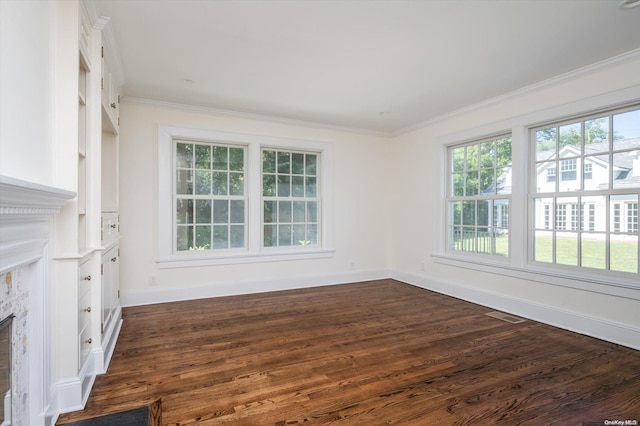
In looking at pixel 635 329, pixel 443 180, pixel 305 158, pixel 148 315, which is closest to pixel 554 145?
pixel 443 180

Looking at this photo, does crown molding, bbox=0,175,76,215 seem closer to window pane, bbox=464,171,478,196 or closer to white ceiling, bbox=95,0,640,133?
white ceiling, bbox=95,0,640,133

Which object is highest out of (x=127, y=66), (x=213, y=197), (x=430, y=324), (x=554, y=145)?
(x=127, y=66)

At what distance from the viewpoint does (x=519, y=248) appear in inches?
149

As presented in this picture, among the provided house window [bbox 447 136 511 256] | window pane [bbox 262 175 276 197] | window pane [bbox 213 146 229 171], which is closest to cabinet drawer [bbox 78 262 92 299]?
window pane [bbox 213 146 229 171]

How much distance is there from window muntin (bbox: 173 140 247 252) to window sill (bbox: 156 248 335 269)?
0.54 ft

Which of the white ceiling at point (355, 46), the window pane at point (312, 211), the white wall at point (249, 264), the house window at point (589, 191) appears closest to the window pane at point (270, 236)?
the white wall at point (249, 264)

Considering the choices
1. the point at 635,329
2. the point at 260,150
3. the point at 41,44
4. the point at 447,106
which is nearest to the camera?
the point at 41,44

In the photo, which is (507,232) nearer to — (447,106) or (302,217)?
(447,106)

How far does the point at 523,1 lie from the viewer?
7.23 ft

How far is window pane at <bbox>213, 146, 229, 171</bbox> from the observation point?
15.1 feet

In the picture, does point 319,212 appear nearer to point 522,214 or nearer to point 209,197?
point 209,197

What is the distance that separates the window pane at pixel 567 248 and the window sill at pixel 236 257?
3013 mm

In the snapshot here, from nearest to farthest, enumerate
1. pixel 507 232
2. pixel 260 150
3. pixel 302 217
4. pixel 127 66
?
pixel 127 66 → pixel 507 232 → pixel 260 150 → pixel 302 217

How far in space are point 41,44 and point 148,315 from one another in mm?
2866
